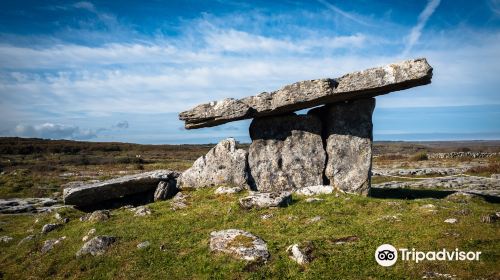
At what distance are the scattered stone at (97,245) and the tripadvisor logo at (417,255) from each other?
33.4 feet

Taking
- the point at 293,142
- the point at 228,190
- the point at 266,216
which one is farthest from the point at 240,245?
the point at 293,142

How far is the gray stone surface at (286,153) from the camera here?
76.6 ft

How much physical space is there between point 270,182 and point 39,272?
12.9m

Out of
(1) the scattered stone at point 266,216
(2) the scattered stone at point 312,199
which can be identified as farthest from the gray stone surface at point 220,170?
(1) the scattered stone at point 266,216

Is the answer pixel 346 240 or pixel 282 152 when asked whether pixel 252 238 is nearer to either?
pixel 346 240

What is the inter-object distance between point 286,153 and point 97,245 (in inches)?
486

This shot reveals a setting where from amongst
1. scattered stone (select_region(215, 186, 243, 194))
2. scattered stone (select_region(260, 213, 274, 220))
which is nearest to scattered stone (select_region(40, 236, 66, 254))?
scattered stone (select_region(215, 186, 243, 194))

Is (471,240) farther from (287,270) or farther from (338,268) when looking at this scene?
(287,270)

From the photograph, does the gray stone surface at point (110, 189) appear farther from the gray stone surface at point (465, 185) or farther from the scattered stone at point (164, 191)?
the gray stone surface at point (465, 185)

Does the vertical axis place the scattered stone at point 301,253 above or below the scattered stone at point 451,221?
below

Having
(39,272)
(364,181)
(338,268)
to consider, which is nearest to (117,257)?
(39,272)

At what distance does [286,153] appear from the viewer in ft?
78.6

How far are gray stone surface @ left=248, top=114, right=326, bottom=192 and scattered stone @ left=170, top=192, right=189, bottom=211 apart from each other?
4283 millimetres

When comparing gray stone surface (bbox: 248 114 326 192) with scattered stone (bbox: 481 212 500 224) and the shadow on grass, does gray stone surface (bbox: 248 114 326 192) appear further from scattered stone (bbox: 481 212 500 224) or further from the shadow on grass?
scattered stone (bbox: 481 212 500 224)
